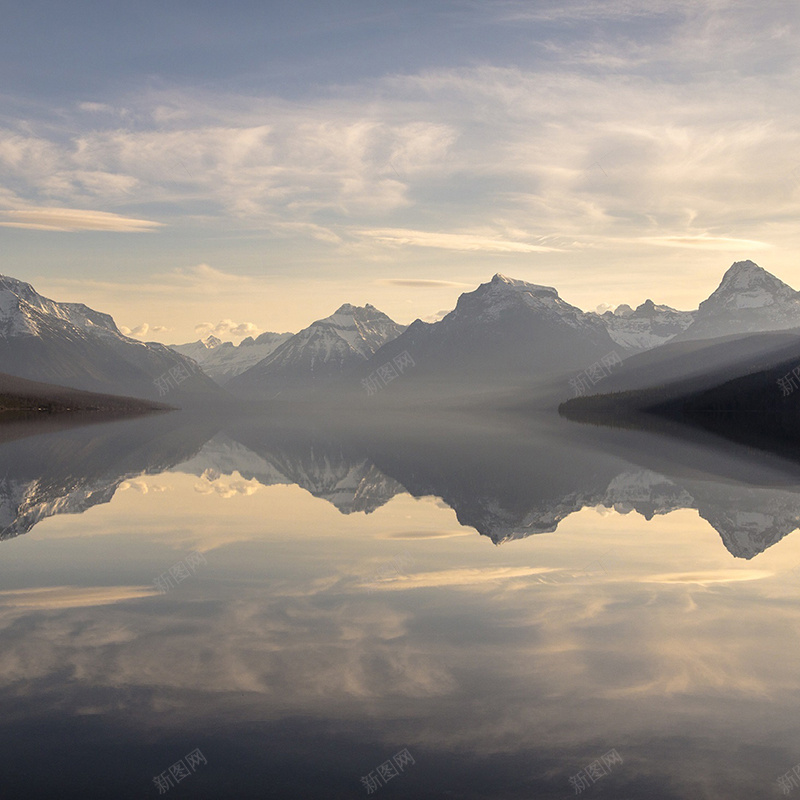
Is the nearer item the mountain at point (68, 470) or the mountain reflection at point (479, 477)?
the mountain reflection at point (479, 477)

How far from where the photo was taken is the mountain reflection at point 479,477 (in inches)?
1919

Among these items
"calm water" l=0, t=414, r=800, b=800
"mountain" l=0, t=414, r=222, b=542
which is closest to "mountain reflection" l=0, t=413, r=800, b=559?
"mountain" l=0, t=414, r=222, b=542

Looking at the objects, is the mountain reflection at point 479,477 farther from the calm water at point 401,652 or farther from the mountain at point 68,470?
the calm water at point 401,652

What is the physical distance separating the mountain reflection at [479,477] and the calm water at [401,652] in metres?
0.93

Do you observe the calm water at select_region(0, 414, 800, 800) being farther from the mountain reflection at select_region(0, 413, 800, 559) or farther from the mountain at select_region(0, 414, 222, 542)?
the mountain at select_region(0, 414, 222, 542)

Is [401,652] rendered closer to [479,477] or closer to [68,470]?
[479,477]

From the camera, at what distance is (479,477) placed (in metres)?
72.2

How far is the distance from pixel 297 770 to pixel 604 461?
258ft

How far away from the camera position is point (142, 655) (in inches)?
909

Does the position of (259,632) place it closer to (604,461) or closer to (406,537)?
(406,537)

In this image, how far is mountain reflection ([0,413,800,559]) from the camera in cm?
4875

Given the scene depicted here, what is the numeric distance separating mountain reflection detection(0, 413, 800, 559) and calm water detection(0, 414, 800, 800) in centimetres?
93

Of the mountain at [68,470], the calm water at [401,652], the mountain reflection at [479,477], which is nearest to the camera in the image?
the calm water at [401,652]

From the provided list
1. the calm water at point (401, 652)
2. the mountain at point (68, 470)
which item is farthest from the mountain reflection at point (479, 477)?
the calm water at point (401, 652)
